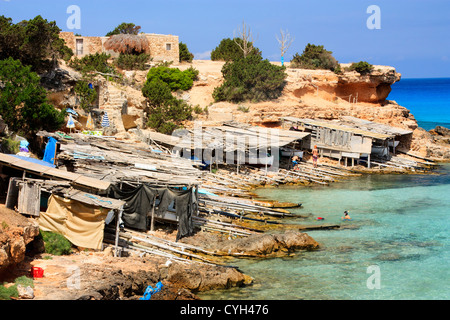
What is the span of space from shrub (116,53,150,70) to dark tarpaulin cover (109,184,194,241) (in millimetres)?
27309

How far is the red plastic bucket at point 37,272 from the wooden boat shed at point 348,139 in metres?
25.7

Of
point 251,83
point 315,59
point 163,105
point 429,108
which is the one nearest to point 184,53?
point 251,83

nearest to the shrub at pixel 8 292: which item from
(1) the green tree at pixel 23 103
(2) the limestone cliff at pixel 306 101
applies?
(1) the green tree at pixel 23 103

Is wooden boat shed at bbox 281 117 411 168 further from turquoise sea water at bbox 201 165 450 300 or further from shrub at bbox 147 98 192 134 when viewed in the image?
shrub at bbox 147 98 192 134

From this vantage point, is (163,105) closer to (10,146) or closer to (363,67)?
(10,146)

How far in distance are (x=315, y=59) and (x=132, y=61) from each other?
61.7 feet

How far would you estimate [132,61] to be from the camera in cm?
4441

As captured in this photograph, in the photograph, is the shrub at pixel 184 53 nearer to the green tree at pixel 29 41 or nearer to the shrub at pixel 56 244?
the green tree at pixel 29 41

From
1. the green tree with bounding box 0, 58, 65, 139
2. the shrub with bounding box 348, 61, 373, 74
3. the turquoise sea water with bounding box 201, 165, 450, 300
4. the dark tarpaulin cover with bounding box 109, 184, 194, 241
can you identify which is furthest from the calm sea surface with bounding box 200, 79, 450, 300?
the shrub with bounding box 348, 61, 373, 74

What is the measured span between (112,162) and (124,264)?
20.3ft

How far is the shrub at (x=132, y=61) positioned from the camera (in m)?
44.2

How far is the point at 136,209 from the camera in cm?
1864

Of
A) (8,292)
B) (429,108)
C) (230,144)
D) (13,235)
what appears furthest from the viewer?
(429,108)
